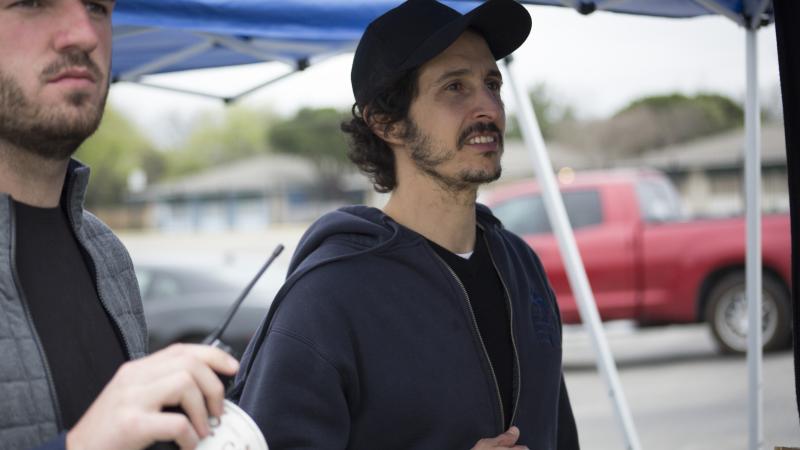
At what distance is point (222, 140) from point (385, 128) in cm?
10205

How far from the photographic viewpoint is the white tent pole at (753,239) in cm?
393

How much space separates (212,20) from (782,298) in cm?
831

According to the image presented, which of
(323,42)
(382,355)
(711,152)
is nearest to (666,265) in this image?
(323,42)

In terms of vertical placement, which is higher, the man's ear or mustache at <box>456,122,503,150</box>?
the man's ear

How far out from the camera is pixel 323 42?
4.17 metres

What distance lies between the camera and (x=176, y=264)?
1041cm

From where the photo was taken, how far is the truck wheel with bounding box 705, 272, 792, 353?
33.6ft

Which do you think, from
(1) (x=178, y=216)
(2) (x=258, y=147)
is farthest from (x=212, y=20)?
(2) (x=258, y=147)

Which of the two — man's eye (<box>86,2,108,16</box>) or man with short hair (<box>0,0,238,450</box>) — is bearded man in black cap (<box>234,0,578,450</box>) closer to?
man with short hair (<box>0,0,238,450</box>)

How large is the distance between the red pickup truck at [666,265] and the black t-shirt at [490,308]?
27.0ft

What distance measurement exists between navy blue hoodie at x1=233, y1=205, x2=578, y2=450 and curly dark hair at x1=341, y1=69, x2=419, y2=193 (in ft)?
0.83

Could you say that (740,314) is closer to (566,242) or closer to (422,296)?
(566,242)

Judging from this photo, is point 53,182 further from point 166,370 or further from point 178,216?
point 178,216

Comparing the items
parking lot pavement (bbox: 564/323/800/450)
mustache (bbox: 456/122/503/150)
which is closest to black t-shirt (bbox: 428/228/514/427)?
mustache (bbox: 456/122/503/150)
